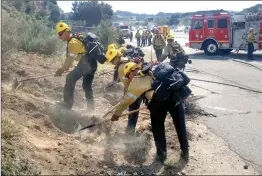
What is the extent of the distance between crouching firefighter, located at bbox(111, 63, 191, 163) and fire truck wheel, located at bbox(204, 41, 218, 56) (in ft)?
51.9

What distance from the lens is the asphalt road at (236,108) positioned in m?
5.93

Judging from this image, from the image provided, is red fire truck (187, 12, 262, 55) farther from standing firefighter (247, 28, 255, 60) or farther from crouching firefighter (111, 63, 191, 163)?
crouching firefighter (111, 63, 191, 163)

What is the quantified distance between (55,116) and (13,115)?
43.1 inches

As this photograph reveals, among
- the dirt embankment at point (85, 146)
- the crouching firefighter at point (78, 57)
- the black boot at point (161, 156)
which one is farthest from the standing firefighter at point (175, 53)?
the black boot at point (161, 156)

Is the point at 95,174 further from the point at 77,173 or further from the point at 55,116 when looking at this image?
the point at 55,116

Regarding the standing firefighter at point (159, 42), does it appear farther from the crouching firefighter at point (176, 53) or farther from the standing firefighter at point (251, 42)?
the standing firefighter at point (251, 42)

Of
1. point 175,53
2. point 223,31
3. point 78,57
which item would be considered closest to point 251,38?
point 223,31

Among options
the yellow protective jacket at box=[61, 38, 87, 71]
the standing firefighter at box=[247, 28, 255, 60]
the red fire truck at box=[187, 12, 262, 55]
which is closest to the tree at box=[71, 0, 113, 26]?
the red fire truck at box=[187, 12, 262, 55]

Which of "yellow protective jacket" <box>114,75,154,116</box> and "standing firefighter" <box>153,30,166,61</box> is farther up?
"standing firefighter" <box>153,30,166,61</box>

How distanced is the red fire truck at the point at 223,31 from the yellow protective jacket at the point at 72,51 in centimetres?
1396

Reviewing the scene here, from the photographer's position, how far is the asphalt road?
19.4 feet

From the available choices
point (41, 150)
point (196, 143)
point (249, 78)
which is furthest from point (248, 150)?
point (249, 78)

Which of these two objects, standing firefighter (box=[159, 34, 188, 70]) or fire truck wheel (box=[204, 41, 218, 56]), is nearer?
standing firefighter (box=[159, 34, 188, 70])

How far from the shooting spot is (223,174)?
4820mm
